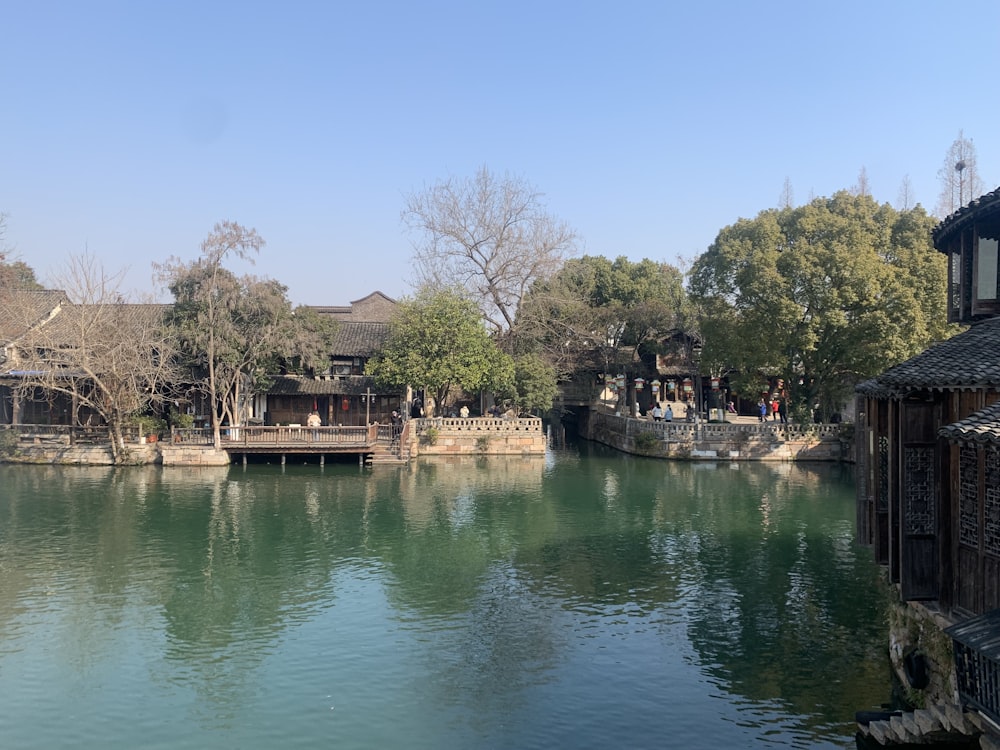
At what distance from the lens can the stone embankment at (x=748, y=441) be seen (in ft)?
122

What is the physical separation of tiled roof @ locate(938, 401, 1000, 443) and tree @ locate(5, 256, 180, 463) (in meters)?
31.2

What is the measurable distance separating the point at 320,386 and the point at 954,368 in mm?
35103

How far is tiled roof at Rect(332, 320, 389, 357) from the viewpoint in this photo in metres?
43.2

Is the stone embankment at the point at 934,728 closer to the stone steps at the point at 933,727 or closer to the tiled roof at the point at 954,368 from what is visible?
the stone steps at the point at 933,727

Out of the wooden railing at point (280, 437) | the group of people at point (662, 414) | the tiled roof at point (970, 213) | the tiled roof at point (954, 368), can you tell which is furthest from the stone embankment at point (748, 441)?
the tiled roof at point (954, 368)

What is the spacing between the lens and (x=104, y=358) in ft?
109

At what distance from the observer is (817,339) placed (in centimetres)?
3453

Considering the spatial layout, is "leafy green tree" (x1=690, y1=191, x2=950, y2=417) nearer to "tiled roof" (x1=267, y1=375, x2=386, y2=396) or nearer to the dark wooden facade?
"tiled roof" (x1=267, y1=375, x2=386, y2=396)

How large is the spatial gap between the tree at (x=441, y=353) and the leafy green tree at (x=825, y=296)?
411 inches

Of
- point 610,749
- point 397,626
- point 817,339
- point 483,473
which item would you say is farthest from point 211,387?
point 610,749

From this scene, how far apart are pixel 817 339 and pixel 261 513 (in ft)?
76.6

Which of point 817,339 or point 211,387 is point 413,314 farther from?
point 817,339

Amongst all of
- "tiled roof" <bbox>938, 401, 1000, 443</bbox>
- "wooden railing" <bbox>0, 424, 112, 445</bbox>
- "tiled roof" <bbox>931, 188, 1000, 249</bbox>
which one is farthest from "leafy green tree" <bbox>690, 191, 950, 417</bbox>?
"wooden railing" <bbox>0, 424, 112, 445</bbox>

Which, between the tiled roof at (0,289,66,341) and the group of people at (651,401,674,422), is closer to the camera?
the tiled roof at (0,289,66,341)
